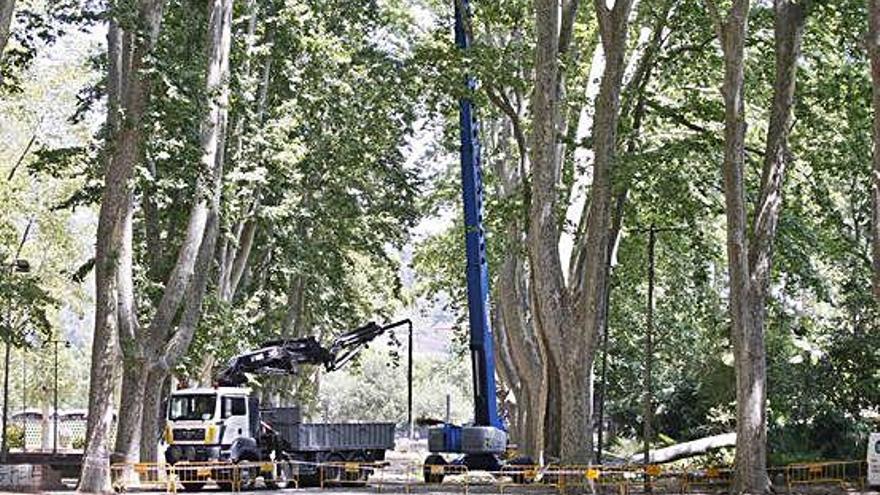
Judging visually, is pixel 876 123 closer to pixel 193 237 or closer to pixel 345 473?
pixel 193 237

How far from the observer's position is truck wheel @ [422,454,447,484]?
3108 cm

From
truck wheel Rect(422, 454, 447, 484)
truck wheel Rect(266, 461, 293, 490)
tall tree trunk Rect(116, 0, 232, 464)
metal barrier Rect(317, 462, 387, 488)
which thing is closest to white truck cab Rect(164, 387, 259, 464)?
truck wheel Rect(266, 461, 293, 490)

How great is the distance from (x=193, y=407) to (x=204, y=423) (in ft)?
1.74

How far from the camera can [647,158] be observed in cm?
2605

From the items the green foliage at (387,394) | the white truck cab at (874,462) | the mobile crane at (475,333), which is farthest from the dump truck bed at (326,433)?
the green foliage at (387,394)

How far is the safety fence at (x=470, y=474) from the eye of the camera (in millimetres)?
26719

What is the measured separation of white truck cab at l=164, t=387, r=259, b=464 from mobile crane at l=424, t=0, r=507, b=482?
4.87 metres

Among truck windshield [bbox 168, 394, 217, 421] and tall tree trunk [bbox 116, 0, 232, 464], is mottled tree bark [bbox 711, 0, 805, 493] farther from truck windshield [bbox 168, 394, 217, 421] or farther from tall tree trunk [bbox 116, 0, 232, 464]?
truck windshield [bbox 168, 394, 217, 421]

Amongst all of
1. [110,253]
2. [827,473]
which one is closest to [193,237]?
[110,253]

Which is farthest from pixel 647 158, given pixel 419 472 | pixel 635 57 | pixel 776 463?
pixel 419 472

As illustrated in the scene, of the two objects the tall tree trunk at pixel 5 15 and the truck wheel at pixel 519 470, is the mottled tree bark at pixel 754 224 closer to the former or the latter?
the truck wheel at pixel 519 470

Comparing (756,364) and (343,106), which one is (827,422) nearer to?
(756,364)

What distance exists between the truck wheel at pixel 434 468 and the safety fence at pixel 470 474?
3 cm

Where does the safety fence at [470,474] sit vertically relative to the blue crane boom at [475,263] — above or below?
below
